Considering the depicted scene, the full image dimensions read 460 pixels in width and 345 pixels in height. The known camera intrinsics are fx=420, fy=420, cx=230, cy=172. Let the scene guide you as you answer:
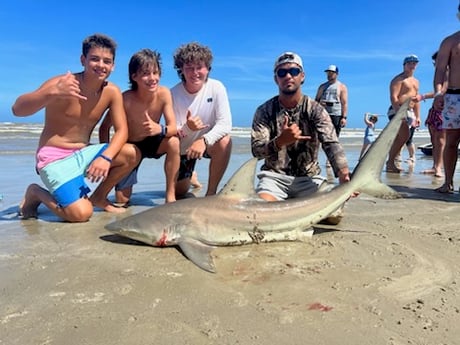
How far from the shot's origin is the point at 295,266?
2.75 meters

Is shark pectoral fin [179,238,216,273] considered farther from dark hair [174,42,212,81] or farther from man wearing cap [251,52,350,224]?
dark hair [174,42,212,81]

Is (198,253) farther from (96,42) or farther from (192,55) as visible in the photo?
(192,55)

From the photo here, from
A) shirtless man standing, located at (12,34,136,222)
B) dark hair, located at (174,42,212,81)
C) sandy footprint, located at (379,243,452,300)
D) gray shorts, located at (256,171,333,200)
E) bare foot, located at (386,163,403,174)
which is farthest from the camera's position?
bare foot, located at (386,163,403,174)

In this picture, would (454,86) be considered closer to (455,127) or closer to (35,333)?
(455,127)

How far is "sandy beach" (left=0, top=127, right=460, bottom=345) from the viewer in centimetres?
189

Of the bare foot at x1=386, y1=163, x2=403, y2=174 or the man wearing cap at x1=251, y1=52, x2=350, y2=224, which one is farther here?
the bare foot at x1=386, y1=163, x2=403, y2=174

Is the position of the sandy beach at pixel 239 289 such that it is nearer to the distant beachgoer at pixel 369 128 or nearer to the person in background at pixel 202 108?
the person in background at pixel 202 108

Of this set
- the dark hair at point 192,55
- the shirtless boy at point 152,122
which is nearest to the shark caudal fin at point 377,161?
the shirtless boy at point 152,122

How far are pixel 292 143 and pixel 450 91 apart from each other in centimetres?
309

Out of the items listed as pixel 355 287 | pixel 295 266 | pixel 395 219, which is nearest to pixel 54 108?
pixel 295 266

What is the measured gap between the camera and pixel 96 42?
4.04 metres

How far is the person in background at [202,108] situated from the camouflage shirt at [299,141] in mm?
799

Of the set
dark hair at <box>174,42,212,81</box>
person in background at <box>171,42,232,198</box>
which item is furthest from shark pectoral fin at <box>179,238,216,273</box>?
dark hair at <box>174,42,212,81</box>

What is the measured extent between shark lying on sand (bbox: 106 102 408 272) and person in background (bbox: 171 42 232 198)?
1513 mm
